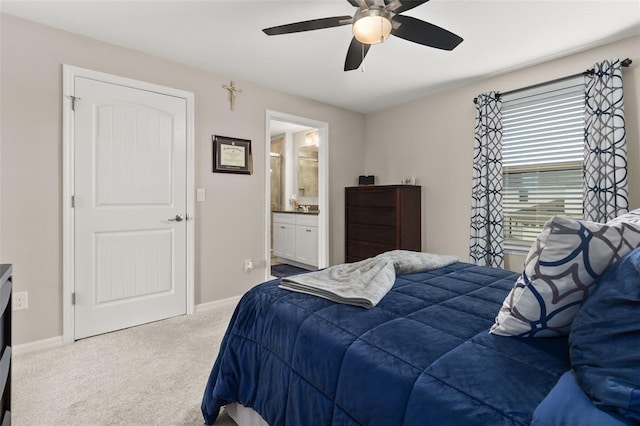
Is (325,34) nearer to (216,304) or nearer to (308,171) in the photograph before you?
(216,304)

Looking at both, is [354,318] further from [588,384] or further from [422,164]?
[422,164]

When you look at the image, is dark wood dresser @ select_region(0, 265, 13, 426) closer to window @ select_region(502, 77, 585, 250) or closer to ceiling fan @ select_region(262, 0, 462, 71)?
ceiling fan @ select_region(262, 0, 462, 71)

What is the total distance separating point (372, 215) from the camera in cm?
408

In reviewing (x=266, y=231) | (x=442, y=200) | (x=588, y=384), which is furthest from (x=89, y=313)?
(x=442, y=200)

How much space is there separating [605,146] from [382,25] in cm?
217

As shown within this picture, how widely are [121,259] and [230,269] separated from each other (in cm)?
104

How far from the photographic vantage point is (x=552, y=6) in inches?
85.9

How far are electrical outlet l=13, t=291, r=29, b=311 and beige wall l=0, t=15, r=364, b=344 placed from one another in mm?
32

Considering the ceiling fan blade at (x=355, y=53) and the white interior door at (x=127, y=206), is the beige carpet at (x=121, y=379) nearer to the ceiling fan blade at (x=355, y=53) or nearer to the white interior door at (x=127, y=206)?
the white interior door at (x=127, y=206)

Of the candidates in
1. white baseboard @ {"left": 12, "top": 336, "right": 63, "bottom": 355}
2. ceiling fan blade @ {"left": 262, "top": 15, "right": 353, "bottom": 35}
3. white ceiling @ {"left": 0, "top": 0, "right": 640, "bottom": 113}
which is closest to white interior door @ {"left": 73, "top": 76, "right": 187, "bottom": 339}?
white baseboard @ {"left": 12, "top": 336, "right": 63, "bottom": 355}

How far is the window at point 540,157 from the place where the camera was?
287 centimetres

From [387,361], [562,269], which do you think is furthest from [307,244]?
[562,269]

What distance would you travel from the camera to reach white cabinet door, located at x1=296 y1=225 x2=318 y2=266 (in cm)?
484

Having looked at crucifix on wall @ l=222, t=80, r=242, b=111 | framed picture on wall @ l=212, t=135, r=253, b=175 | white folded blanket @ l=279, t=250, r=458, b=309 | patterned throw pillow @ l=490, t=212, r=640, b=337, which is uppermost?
crucifix on wall @ l=222, t=80, r=242, b=111
